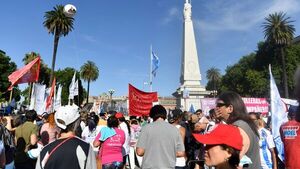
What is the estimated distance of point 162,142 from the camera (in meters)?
5.35

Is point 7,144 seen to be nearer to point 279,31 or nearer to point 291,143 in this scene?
Result: point 291,143

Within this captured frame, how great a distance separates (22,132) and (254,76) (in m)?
57.6

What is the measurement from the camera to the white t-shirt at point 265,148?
21.7 ft

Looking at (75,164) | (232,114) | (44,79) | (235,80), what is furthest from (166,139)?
(44,79)

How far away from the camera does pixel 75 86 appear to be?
2700cm

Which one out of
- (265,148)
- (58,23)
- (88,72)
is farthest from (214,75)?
(265,148)

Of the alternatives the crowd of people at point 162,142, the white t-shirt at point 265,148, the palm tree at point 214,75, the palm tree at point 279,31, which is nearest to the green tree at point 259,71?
the palm tree at point 279,31

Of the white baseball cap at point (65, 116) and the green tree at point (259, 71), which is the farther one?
the green tree at point (259, 71)

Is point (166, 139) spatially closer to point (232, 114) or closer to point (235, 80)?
point (232, 114)

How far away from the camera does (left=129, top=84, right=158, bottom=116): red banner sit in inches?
529

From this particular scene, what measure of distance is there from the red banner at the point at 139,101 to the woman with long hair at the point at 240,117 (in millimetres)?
9618

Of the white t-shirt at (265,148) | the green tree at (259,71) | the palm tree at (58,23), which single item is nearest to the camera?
the white t-shirt at (265,148)

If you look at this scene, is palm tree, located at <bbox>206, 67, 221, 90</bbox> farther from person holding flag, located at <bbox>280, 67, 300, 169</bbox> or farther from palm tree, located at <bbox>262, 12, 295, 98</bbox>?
person holding flag, located at <bbox>280, 67, 300, 169</bbox>

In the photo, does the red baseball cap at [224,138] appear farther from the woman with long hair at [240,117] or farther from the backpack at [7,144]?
the backpack at [7,144]
